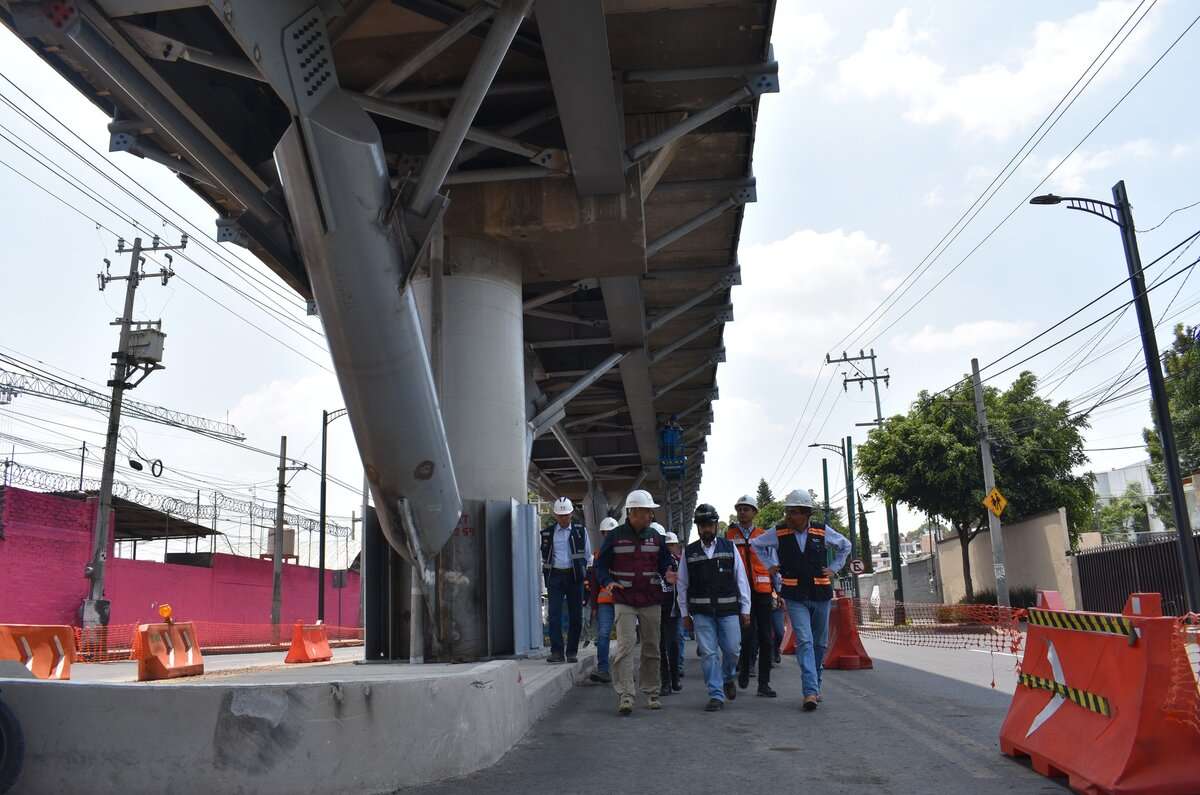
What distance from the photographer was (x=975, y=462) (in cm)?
3438

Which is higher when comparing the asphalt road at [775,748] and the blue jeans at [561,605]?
the blue jeans at [561,605]

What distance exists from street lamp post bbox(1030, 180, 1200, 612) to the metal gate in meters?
4.78

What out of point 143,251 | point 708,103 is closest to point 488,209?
point 708,103

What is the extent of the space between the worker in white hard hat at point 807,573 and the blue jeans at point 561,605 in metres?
3.05

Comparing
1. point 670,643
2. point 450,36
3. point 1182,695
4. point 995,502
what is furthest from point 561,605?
point 995,502

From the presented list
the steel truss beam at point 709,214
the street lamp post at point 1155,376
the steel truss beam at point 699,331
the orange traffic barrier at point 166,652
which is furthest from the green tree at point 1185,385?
the orange traffic barrier at point 166,652

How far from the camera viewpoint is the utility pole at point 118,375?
2489 centimetres

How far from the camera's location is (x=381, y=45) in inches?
376

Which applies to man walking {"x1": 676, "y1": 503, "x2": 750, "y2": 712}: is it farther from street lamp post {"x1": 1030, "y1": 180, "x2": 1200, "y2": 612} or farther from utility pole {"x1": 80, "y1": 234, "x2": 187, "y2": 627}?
utility pole {"x1": 80, "y1": 234, "x2": 187, "y2": 627}

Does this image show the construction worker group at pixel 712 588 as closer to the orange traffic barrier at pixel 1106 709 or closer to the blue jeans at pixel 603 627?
the blue jeans at pixel 603 627

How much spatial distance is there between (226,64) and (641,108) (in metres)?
5.08

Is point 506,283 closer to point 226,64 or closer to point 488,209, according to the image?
point 488,209

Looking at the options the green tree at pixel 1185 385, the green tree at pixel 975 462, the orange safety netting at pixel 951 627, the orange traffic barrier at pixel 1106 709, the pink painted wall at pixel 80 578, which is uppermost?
the green tree at pixel 1185 385

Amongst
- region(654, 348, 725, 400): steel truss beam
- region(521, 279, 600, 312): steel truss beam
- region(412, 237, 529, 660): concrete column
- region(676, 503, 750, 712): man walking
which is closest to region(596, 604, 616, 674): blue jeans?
region(676, 503, 750, 712): man walking
